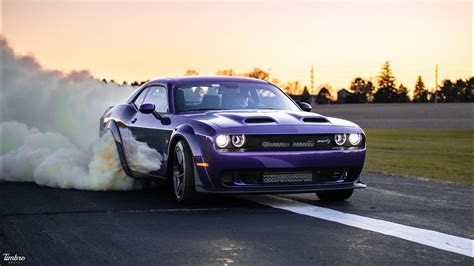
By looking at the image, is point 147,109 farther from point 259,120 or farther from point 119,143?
point 259,120

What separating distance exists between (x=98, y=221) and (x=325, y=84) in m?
140

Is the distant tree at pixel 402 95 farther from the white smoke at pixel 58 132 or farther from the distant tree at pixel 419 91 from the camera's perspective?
the white smoke at pixel 58 132

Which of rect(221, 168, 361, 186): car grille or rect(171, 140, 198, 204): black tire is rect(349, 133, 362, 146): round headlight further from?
rect(171, 140, 198, 204): black tire

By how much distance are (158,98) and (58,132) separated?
4.27 meters

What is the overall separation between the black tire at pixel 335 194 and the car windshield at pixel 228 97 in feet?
3.99

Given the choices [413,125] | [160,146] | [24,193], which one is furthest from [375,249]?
[413,125]

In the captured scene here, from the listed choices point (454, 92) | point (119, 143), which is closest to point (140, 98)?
point (119, 143)

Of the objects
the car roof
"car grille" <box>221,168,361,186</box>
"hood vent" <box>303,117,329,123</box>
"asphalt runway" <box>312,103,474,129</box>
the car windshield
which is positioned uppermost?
the car roof

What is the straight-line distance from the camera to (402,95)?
14550 cm

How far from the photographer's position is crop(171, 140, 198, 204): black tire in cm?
796

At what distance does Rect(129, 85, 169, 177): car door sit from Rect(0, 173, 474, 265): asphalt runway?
647 millimetres

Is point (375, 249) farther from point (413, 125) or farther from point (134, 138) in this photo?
point (413, 125)

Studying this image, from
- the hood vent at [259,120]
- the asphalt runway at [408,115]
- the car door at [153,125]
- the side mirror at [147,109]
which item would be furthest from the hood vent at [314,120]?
the asphalt runway at [408,115]

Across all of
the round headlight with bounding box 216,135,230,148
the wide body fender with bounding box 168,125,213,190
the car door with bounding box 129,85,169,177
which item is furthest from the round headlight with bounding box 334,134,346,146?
the car door with bounding box 129,85,169,177
